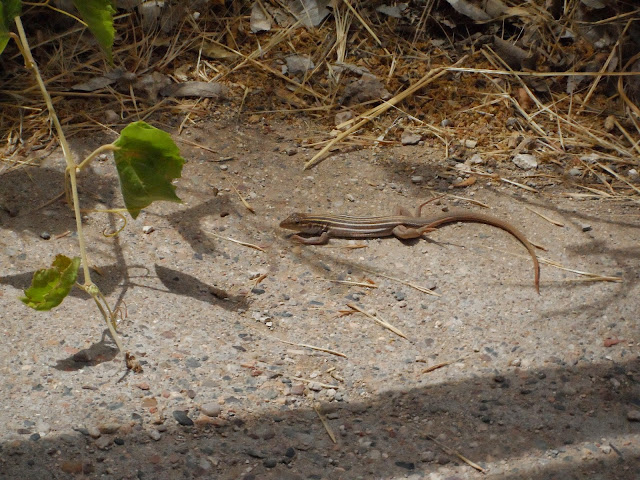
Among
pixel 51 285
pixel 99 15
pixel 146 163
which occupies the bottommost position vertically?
pixel 51 285

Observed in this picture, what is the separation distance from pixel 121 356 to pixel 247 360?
1.92 feet

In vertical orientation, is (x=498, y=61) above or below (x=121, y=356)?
above

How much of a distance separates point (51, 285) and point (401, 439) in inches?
64.2

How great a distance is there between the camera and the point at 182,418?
299 cm

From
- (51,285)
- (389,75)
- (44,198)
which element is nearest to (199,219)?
(44,198)

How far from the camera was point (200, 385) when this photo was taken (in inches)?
125

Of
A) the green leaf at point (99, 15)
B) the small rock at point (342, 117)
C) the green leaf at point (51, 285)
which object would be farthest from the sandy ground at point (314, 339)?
the green leaf at point (99, 15)

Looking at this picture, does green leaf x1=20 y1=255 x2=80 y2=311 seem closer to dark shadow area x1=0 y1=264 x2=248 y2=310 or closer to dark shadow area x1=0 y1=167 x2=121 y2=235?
dark shadow area x1=0 y1=264 x2=248 y2=310

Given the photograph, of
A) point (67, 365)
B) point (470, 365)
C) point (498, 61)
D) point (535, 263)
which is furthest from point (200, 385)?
point (498, 61)

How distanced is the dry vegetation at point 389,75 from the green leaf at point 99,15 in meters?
1.45

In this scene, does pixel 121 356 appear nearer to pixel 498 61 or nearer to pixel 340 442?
pixel 340 442

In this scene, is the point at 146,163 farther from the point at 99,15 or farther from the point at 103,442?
the point at 103,442

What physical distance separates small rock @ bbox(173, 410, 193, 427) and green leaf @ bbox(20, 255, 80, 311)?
701 millimetres

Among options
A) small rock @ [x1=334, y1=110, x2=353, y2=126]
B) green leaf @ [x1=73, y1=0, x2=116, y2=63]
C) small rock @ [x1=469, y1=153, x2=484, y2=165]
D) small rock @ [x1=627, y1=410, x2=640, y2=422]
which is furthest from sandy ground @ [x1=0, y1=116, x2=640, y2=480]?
green leaf @ [x1=73, y1=0, x2=116, y2=63]
